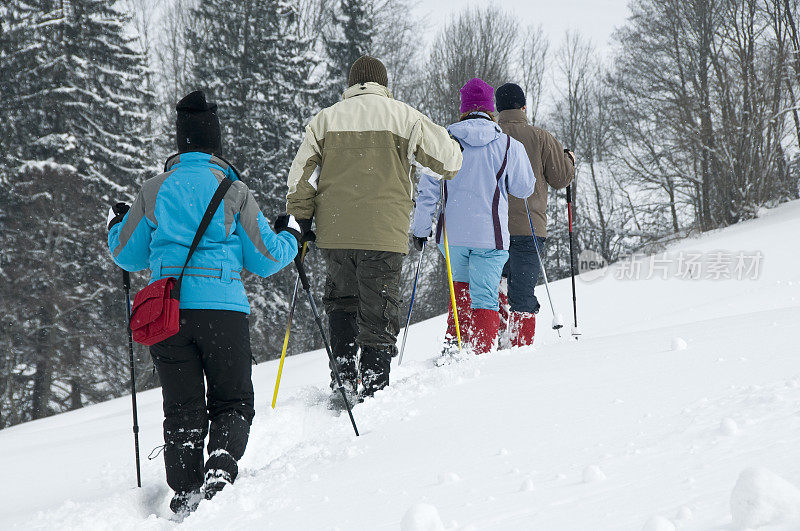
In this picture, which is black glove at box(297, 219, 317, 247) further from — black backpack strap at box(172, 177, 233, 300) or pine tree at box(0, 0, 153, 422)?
pine tree at box(0, 0, 153, 422)

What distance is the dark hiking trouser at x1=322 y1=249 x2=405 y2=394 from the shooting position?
148 inches

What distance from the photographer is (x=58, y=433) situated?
5207mm

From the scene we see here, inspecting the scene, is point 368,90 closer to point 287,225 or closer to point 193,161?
point 287,225

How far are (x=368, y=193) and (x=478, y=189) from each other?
1.10m

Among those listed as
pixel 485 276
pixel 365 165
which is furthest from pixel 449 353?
pixel 365 165

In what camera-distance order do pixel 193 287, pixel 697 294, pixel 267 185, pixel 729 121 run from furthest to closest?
pixel 267 185, pixel 729 121, pixel 697 294, pixel 193 287

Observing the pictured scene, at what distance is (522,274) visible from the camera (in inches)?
198

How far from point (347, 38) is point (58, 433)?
1812 cm

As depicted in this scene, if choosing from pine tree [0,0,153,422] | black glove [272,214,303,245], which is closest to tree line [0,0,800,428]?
pine tree [0,0,153,422]

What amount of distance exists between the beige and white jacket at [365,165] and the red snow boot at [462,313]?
1.12 m

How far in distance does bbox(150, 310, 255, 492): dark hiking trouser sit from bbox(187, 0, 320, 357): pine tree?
1627cm

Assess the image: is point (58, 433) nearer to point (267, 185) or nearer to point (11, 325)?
point (11, 325)

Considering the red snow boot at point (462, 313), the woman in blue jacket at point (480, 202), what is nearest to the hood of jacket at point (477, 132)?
the woman in blue jacket at point (480, 202)

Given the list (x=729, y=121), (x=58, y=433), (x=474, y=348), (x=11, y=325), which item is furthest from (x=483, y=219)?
(x=11, y=325)
